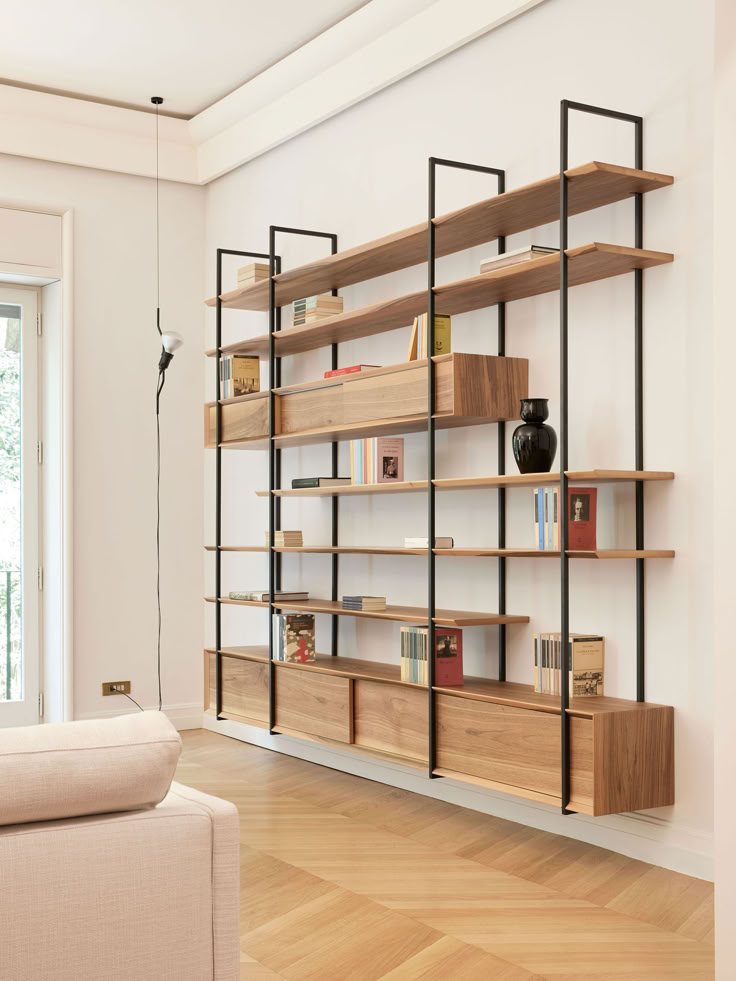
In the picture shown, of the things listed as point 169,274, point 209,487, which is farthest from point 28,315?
point 209,487

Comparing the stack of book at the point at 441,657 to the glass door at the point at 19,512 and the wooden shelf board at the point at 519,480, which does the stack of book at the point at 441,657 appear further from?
the glass door at the point at 19,512

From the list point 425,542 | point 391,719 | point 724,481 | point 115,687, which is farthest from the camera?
point 115,687

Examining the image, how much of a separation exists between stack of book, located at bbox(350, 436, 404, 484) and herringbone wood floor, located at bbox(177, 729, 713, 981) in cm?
134

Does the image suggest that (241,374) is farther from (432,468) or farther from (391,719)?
(391,719)

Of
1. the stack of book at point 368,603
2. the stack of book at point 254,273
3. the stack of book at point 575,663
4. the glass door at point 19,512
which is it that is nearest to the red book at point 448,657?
the stack of book at point 575,663

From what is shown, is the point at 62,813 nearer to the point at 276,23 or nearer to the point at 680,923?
the point at 680,923

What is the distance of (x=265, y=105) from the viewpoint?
555 centimetres

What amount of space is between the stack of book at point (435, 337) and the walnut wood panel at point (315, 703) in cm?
140

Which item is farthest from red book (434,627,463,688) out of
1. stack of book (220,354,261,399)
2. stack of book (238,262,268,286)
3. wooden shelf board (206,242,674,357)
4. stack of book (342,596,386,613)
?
stack of book (238,262,268,286)

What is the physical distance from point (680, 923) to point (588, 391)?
1.76m

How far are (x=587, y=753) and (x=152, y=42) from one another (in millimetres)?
3847

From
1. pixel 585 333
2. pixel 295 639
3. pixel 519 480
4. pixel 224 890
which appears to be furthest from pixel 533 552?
pixel 224 890

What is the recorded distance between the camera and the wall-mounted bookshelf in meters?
3.32

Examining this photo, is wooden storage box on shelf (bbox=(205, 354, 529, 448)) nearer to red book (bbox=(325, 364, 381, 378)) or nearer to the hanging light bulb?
red book (bbox=(325, 364, 381, 378))
